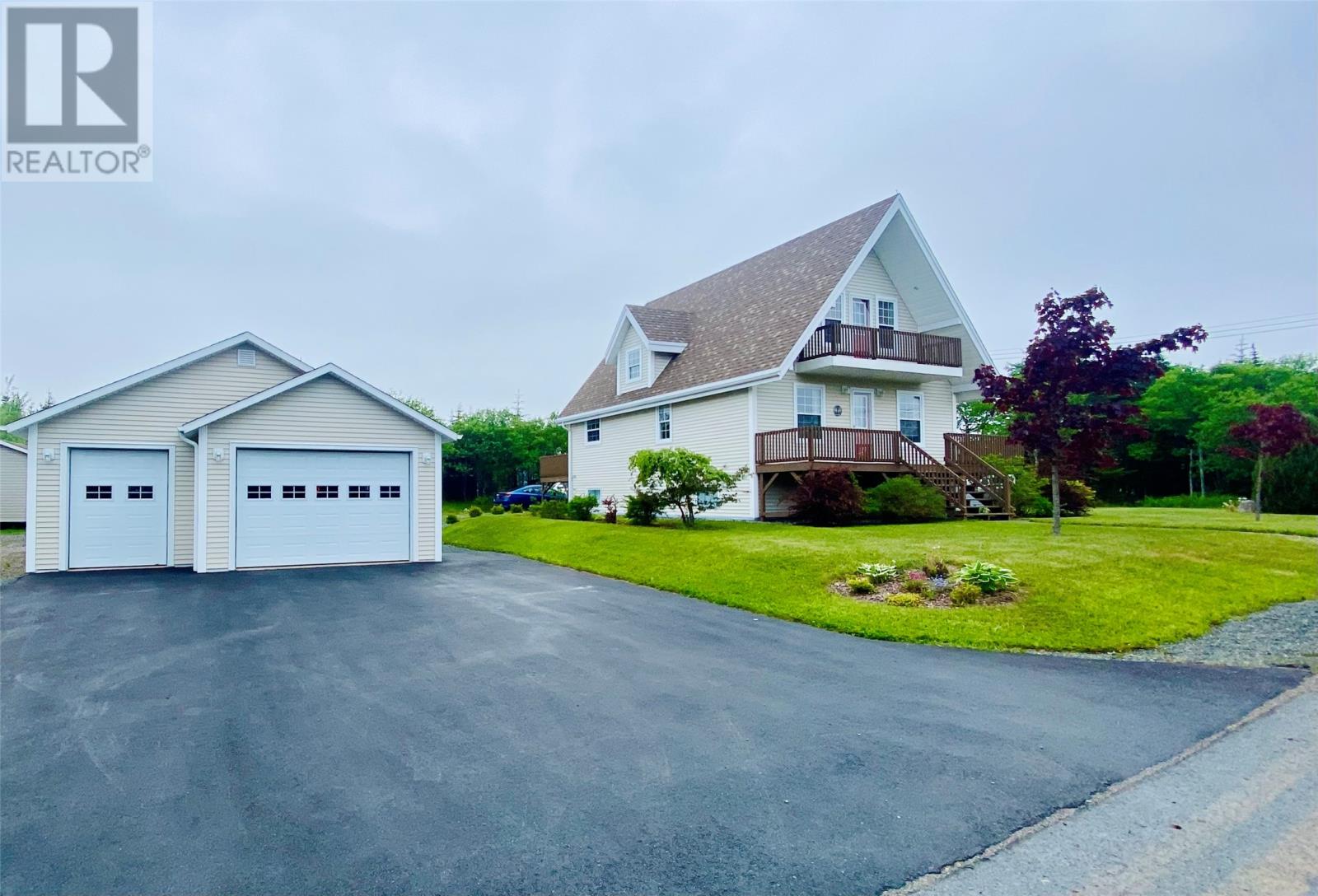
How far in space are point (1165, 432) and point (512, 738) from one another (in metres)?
45.9

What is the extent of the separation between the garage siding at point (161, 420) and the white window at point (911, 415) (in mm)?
17832

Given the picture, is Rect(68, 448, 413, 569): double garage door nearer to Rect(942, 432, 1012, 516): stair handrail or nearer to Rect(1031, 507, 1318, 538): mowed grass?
Rect(942, 432, 1012, 516): stair handrail

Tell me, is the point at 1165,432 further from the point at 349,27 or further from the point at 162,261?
the point at 162,261

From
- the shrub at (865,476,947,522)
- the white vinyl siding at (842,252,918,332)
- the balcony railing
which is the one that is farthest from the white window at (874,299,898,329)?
the shrub at (865,476,947,522)

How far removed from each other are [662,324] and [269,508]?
14.2 m

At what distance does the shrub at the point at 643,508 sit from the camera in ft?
64.3

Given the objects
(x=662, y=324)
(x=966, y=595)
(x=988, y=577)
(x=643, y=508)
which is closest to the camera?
(x=966, y=595)

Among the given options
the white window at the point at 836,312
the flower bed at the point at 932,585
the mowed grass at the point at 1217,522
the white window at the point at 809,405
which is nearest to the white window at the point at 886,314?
the white window at the point at 836,312

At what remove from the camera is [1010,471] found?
71.0 feet

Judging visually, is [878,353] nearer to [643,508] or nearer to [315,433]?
[643,508]

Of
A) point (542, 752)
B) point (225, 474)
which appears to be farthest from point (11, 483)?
point (542, 752)

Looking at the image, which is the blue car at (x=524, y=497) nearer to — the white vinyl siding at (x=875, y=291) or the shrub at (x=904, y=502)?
the white vinyl siding at (x=875, y=291)

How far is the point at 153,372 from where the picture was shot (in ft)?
53.2

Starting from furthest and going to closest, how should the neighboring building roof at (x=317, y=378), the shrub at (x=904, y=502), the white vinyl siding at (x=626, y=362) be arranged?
1. the white vinyl siding at (x=626, y=362)
2. the shrub at (x=904, y=502)
3. the neighboring building roof at (x=317, y=378)
